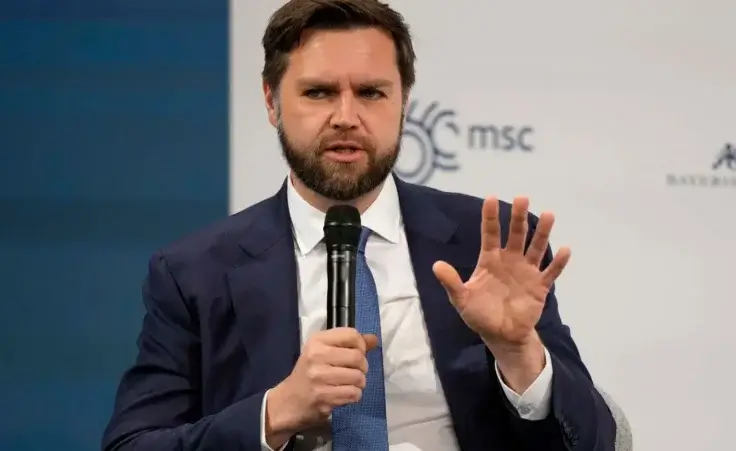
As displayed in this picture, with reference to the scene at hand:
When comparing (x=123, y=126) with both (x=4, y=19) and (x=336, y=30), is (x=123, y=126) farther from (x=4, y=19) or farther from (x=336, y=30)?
(x=336, y=30)

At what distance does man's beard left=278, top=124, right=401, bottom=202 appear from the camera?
1722 millimetres

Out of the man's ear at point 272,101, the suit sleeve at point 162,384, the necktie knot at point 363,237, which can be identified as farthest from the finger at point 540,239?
the man's ear at point 272,101

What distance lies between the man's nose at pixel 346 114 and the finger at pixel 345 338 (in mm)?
482

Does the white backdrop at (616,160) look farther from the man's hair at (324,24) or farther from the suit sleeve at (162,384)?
the suit sleeve at (162,384)

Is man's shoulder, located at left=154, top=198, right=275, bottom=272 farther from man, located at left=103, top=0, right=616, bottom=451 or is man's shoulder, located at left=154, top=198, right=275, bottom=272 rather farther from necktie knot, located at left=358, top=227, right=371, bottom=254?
necktie knot, located at left=358, top=227, right=371, bottom=254

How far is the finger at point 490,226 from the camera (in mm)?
1390

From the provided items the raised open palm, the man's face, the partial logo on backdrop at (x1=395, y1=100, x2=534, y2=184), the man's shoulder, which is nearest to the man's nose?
the man's face

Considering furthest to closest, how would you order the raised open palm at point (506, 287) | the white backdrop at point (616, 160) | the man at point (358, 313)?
1. the white backdrop at point (616, 160)
2. the man at point (358, 313)
3. the raised open palm at point (506, 287)

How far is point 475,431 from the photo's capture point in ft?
5.37

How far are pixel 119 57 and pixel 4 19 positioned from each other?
0.37 meters

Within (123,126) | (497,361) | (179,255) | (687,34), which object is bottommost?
(497,361)

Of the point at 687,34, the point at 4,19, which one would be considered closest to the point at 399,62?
the point at 687,34

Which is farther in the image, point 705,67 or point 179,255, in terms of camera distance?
point 705,67

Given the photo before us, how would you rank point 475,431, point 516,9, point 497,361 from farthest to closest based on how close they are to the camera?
point 516,9
point 475,431
point 497,361
